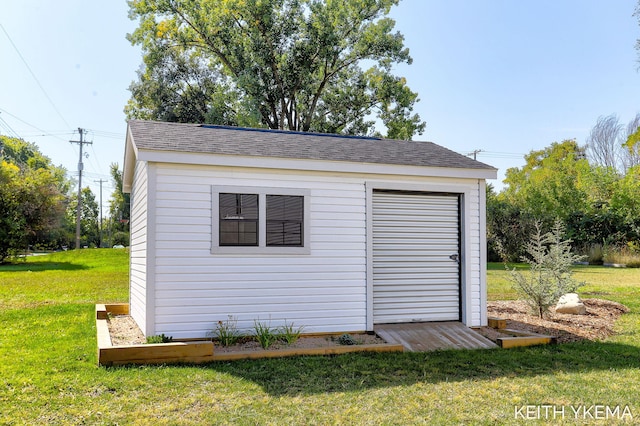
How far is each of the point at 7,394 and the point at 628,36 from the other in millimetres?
21493

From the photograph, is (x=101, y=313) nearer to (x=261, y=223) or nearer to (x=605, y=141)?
(x=261, y=223)

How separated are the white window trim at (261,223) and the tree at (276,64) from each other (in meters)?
13.8

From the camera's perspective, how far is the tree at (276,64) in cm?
2142

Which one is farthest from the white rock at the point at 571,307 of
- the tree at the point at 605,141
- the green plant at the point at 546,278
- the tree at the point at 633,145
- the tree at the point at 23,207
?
the tree at the point at 605,141

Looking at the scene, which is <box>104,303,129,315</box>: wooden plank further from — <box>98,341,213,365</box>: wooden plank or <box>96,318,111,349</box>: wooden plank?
<box>98,341,213,365</box>: wooden plank

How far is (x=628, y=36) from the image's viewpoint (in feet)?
59.5

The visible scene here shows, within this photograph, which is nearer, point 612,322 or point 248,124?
point 612,322

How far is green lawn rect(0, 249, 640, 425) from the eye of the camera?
3.82 m

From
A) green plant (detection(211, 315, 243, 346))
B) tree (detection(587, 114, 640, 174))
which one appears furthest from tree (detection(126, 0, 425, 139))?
tree (detection(587, 114, 640, 174))

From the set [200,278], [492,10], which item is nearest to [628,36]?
[492,10]

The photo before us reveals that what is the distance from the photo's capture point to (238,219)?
6.45m

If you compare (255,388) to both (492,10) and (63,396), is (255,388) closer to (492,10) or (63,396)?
(63,396)

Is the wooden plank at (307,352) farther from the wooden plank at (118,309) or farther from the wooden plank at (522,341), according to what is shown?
the wooden plank at (118,309)

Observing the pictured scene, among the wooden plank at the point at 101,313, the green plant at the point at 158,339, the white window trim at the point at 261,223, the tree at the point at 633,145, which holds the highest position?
the tree at the point at 633,145
